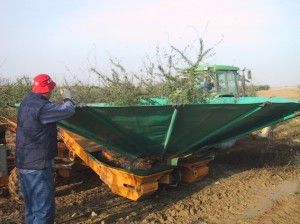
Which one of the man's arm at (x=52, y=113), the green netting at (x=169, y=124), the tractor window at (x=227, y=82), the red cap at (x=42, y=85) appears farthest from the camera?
the tractor window at (x=227, y=82)

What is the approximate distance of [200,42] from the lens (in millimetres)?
5609

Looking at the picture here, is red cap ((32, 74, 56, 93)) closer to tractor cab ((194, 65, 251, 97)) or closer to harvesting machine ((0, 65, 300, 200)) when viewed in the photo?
harvesting machine ((0, 65, 300, 200))

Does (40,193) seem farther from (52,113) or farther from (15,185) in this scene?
(15,185)

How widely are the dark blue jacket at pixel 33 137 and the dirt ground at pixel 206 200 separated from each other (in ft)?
4.69

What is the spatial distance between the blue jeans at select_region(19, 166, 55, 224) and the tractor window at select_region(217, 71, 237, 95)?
23.2 feet

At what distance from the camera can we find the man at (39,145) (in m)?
3.65

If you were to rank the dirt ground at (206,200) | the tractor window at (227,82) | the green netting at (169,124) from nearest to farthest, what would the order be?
1. the green netting at (169,124)
2. the dirt ground at (206,200)
3. the tractor window at (227,82)

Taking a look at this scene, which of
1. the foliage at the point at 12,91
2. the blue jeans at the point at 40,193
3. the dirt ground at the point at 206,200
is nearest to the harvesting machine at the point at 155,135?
the dirt ground at the point at 206,200

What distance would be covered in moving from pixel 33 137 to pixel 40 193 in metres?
0.60

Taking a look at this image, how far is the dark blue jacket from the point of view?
12.0 feet

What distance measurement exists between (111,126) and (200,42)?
2081mm

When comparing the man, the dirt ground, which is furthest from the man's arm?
the dirt ground

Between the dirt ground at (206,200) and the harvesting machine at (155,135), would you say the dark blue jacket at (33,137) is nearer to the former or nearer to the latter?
the harvesting machine at (155,135)

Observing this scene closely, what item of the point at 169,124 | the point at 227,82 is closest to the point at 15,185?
the point at 169,124
